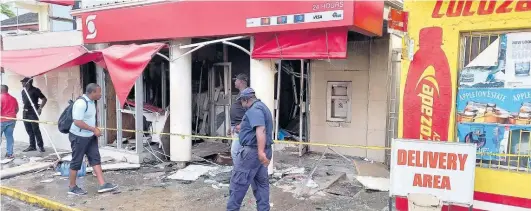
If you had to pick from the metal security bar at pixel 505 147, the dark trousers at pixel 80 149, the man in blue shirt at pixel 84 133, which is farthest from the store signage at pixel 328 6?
the dark trousers at pixel 80 149

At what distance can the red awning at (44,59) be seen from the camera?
741 cm

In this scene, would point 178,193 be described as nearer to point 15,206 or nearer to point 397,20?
point 15,206

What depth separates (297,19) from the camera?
5.55 meters

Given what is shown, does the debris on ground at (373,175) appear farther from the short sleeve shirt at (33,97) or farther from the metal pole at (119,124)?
the short sleeve shirt at (33,97)

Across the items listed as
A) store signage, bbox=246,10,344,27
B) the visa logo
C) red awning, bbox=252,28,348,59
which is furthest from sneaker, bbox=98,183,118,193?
the visa logo

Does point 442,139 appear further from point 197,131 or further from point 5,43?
point 5,43

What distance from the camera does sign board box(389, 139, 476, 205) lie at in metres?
3.85

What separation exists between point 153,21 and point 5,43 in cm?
553

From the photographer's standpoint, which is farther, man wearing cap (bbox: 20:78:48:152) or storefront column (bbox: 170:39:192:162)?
man wearing cap (bbox: 20:78:48:152)

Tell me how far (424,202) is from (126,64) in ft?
16.2

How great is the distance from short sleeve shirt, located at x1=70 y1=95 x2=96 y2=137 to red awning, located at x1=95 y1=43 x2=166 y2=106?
2.43ft

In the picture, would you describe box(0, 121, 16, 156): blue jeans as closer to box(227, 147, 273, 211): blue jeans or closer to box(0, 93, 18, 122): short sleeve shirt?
box(0, 93, 18, 122): short sleeve shirt

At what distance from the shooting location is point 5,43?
10.1 m

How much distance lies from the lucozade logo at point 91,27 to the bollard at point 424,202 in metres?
6.80
